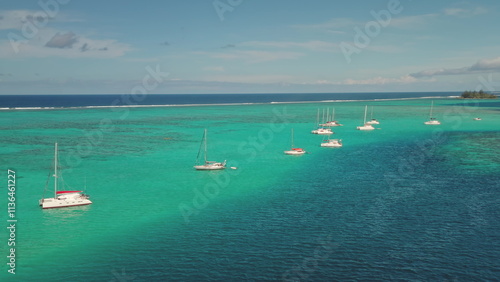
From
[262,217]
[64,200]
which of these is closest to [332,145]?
[262,217]

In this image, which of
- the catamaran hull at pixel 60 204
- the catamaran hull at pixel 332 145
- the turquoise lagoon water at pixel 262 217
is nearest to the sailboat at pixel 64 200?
the catamaran hull at pixel 60 204

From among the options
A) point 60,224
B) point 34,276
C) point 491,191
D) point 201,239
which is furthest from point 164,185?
point 491,191

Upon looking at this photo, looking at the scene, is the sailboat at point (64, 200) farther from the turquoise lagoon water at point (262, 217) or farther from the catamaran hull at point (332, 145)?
the catamaran hull at point (332, 145)

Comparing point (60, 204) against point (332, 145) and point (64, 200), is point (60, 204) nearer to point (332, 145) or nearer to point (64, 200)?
point (64, 200)

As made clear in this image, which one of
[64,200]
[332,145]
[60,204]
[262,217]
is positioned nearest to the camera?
[262,217]

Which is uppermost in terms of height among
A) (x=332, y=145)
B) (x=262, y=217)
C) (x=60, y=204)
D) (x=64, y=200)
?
(x=332, y=145)

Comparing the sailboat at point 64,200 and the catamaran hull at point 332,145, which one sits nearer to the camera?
the sailboat at point 64,200

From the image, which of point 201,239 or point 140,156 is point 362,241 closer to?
point 201,239

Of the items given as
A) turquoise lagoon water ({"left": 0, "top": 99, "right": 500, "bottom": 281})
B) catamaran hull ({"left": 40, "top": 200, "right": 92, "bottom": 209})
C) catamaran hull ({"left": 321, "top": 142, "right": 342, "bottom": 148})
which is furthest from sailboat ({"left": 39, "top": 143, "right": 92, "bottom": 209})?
catamaran hull ({"left": 321, "top": 142, "right": 342, "bottom": 148})
